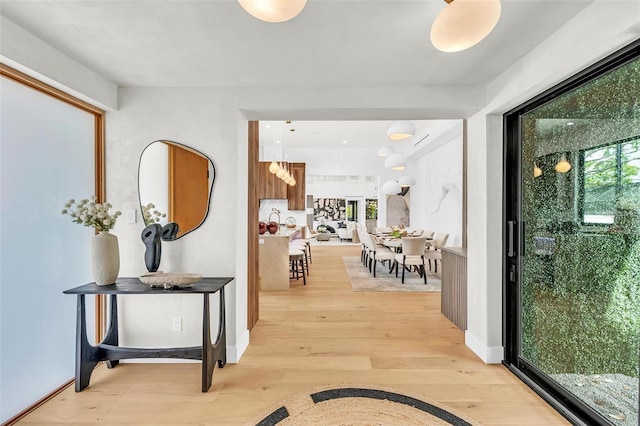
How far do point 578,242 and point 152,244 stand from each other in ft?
9.89

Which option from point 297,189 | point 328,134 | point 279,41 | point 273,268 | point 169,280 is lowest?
point 273,268

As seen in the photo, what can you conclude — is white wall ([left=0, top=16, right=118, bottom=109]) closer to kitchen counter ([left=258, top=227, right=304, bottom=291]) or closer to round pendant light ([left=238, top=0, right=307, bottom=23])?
round pendant light ([left=238, top=0, right=307, bottom=23])

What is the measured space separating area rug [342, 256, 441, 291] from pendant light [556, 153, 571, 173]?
10.4ft

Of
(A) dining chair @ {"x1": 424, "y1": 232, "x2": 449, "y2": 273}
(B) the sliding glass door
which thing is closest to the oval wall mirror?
(B) the sliding glass door

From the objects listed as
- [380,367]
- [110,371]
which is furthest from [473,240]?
[110,371]

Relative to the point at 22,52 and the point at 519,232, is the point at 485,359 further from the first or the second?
the point at 22,52

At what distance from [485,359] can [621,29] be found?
95.1 inches

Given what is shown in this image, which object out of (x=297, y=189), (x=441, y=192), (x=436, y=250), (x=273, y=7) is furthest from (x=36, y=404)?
(x=297, y=189)

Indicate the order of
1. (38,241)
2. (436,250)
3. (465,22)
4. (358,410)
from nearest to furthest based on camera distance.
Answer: (465,22)
(358,410)
(38,241)
(436,250)

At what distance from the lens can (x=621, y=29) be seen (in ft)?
4.73

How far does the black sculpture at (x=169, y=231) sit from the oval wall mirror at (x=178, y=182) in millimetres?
49

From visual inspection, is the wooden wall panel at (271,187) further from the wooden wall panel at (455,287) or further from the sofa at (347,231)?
the wooden wall panel at (455,287)

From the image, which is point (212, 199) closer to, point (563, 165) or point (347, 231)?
point (563, 165)

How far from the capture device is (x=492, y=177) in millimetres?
2561
